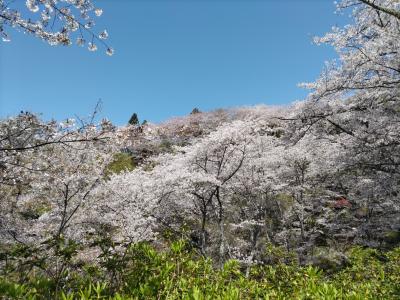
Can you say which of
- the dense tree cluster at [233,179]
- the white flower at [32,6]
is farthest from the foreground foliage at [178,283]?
the white flower at [32,6]

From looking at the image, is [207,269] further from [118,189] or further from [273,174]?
[273,174]

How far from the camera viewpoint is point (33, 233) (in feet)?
49.0

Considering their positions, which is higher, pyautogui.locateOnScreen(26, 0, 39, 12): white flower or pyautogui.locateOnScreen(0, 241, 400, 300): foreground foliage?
pyautogui.locateOnScreen(26, 0, 39, 12): white flower

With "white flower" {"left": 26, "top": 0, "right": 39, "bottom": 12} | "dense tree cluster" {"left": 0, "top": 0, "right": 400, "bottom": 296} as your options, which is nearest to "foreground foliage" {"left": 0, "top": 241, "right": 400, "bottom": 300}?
"dense tree cluster" {"left": 0, "top": 0, "right": 400, "bottom": 296}

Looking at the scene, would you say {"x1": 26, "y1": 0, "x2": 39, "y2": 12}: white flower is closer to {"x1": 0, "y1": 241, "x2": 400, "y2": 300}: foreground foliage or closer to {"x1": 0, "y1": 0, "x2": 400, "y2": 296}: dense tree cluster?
{"x1": 0, "y1": 0, "x2": 400, "y2": 296}: dense tree cluster

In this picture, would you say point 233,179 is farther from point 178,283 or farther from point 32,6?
point 178,283

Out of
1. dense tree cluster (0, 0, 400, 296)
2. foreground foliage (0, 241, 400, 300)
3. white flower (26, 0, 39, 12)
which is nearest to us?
foreground foliage (0, 241, 400, 300)

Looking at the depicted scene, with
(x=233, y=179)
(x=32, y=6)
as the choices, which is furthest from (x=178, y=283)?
(x=233, y=179)

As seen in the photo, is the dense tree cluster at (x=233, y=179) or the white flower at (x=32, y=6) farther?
the dense tree cluster at (x=233, y=179)

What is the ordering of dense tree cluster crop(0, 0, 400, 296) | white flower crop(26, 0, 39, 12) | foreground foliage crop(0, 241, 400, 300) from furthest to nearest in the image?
dense tree cluster crop(0, 0, 400, 296) → white flower crop(26, 0, 39, 12) → foreground foliage crop(0, 241, 400, 300)

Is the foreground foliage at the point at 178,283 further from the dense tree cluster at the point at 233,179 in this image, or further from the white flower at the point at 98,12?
the white flower at the point at 98,12

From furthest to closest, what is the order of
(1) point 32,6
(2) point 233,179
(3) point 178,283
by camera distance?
(2) point 233,179
(1) point 32,6
(3) point 178,283

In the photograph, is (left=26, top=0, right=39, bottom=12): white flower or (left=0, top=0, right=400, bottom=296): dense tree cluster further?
(left=0, top=0, right=400, bottom=296): dense tree cluster

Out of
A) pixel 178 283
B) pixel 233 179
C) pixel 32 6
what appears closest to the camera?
pixel 178 283
